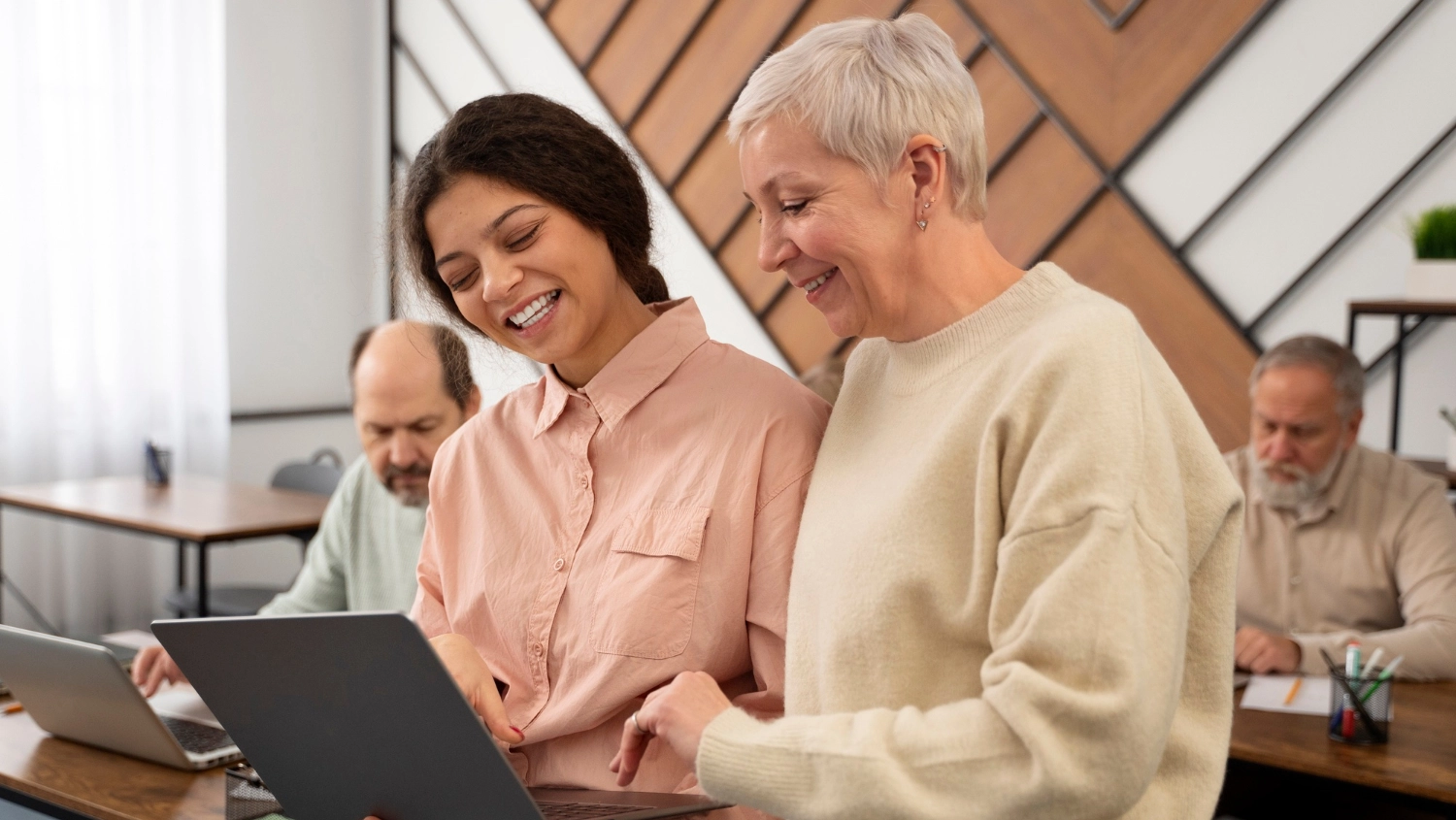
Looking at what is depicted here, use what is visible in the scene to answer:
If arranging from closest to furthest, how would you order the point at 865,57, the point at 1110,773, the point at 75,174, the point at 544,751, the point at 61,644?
1. the point at 1110,773
2. the point at 865,57
3. the point at 544,751
4. the point at 61,644
5. the point at 75,174

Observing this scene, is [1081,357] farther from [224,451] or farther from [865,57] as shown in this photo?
[224,451]

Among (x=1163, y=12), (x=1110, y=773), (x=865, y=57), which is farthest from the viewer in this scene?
(x=1163, y=12)

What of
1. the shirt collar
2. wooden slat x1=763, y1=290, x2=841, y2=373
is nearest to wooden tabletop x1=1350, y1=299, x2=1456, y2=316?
wooden slat x1=763, y1=290, x2=841, y2=373

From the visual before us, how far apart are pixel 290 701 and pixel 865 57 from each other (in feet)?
2.47

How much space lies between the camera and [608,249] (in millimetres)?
1369

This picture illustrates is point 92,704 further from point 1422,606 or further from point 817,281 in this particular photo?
point 1422,606

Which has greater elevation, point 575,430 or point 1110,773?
point 575,430

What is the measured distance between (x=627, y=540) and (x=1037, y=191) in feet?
9.77

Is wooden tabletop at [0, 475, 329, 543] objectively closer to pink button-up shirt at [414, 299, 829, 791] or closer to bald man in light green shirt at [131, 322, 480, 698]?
bald man in light green shirt at [131, 322, 480, 698]

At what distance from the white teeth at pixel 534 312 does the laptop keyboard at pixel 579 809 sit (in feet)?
1.52

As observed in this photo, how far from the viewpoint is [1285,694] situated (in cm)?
223

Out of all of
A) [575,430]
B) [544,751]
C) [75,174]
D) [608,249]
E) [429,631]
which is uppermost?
[75,174]

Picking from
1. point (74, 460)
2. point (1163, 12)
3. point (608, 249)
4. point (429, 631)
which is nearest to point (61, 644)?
point (429, 631)

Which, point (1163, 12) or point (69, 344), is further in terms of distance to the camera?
point (69, 344)
